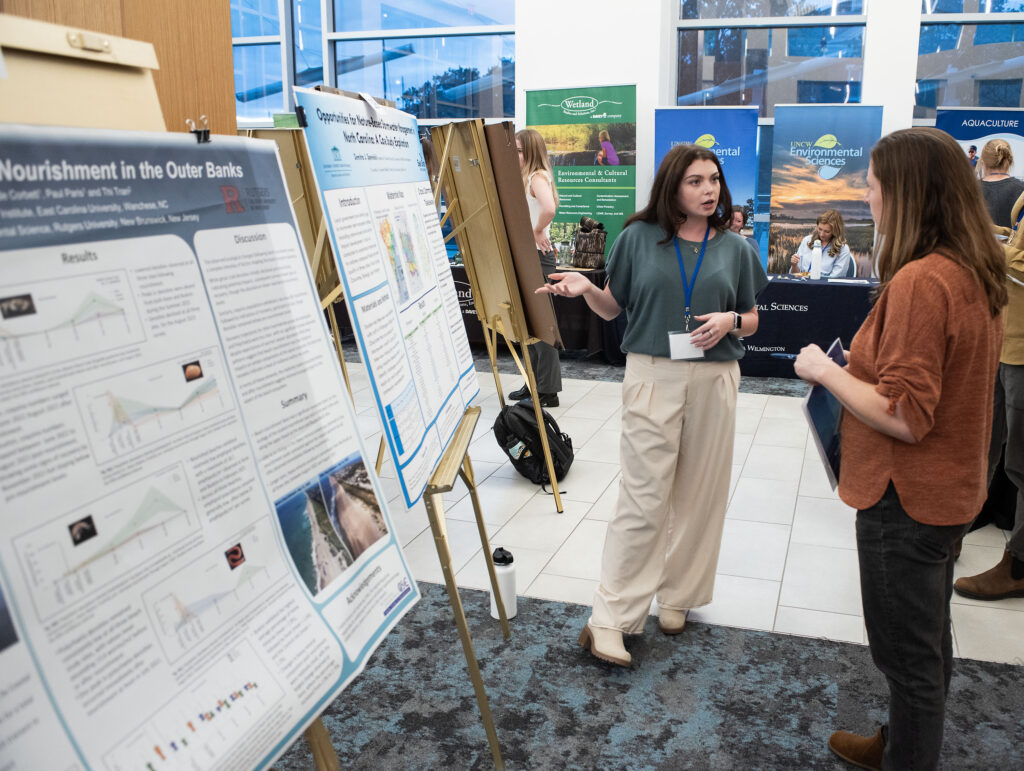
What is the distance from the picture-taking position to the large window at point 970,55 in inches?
283

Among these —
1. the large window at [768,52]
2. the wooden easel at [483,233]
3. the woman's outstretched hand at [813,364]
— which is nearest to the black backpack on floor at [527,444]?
the wooden easel at [483,233]

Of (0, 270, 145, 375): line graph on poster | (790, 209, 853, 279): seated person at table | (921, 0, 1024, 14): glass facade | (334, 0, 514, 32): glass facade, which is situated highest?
(334, 0, 514, 32): glass facade

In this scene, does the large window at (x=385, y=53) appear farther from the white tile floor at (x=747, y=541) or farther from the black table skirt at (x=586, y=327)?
the white tile floor at (x=747, y=541)

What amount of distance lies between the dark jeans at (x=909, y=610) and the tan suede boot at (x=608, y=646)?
0.84m

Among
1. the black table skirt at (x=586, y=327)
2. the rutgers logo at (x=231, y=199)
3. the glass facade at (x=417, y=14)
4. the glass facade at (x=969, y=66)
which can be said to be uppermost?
the glass facade at (x=417, y=14)

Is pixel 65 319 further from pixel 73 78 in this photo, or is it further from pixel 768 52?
pixel 768 52

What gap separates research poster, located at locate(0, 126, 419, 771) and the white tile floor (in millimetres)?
1231

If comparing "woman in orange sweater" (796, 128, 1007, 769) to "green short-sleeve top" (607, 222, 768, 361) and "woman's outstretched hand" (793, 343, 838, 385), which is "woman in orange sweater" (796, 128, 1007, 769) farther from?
"green short-sleeve top" (607, 222, 768, 361)

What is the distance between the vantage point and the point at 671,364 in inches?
97.3

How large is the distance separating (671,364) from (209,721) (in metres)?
1.76

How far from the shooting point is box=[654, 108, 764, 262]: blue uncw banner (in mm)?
6961

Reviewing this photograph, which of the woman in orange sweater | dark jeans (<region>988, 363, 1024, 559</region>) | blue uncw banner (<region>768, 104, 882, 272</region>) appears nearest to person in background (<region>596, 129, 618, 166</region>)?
blue uncw banner (<region>768, 104, 882, 272</region>)

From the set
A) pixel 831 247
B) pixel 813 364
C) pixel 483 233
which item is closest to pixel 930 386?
pixel 813 364

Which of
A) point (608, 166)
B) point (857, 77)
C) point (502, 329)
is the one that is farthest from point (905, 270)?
point (857, 77)
